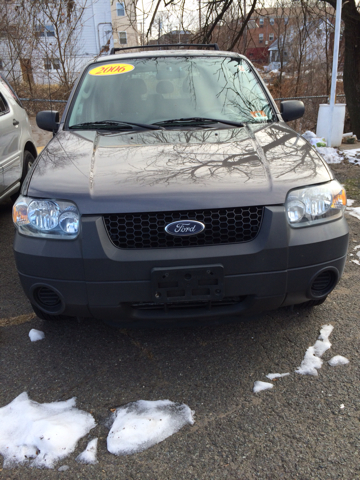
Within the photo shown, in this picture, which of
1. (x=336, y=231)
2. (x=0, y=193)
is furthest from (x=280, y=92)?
(x=336, y=231)

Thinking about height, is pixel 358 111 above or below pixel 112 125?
below

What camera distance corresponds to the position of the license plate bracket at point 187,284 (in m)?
2.15

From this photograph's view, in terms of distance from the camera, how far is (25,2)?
12.0 metres

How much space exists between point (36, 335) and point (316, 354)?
188 cm

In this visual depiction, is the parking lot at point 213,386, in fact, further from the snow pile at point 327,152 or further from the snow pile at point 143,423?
the snow pile at point 327,152

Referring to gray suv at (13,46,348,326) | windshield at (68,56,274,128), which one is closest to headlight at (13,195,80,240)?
gray suv at (13,46,348,326)

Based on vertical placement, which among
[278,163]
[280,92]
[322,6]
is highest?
[322,6]

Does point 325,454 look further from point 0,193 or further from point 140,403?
point 0,193

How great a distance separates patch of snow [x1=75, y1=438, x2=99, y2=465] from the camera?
1875 mm

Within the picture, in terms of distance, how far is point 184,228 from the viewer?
2168 mm

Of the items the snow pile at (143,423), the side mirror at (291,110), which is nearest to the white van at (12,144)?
the side mirror at (291,110)

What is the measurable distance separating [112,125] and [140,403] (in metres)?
2.09

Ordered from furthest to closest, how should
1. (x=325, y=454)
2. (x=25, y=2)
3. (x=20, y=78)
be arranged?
(x=20, y=78) → (x=25, y=2) → (x=325, y=454)

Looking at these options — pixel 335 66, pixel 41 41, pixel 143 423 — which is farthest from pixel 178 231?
pixel 41 41
